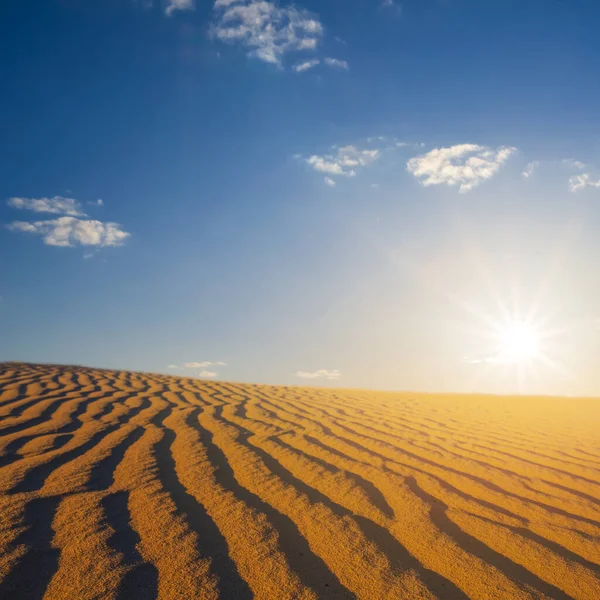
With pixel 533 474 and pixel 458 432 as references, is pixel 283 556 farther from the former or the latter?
pixel 458 432

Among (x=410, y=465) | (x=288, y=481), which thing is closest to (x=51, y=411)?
(x=288, y=481)

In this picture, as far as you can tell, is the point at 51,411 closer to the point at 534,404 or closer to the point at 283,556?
the point at 283,556

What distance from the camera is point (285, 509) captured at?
2.72m

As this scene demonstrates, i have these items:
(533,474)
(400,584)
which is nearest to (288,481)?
(400,584)

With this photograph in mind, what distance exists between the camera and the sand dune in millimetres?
1930

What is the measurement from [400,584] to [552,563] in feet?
3.06

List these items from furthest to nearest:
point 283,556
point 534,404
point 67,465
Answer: point 534,404 < point 67,465 < point 283,556

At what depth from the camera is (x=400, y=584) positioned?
6.38ft

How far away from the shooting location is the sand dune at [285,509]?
6.33 feet

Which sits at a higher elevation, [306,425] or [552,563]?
[306,425]

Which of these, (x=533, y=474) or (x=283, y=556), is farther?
(x=533, y=474)

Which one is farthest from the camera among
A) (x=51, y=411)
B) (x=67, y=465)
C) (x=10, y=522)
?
(x=51, y=411)

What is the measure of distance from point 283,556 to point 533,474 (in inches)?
117

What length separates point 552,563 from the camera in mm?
2238
